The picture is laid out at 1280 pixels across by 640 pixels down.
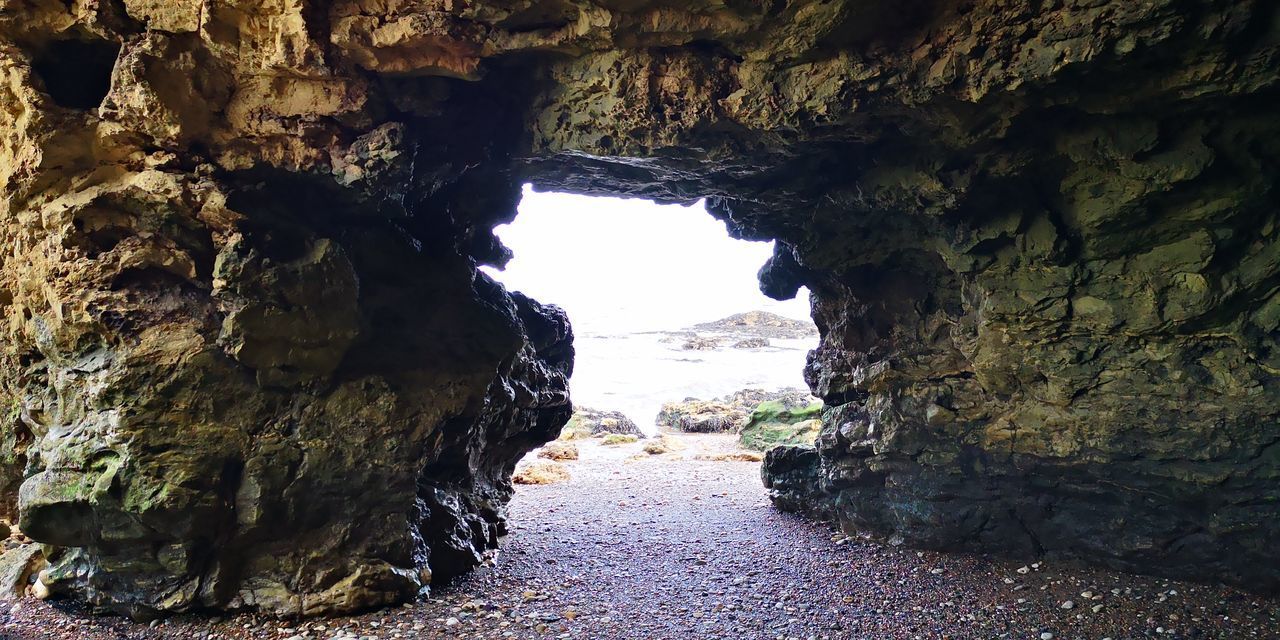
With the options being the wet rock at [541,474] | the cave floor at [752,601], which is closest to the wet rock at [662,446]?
the wet rock at [541,474]

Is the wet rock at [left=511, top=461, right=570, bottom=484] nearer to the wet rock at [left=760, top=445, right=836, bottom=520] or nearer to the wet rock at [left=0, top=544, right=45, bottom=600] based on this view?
the wet rock at [left=760, top=445, right=836, bottom=520]

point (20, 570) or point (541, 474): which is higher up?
point (541, 474)

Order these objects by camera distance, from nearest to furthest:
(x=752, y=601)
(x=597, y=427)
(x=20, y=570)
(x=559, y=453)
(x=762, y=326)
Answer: (x=20, y=570), (x=752, y=601), (x=559, y=453), (x=597, y=427), (x=762, y=326)

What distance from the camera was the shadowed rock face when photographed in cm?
577

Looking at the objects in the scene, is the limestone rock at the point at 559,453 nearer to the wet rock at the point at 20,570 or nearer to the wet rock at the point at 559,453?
the wet rock at the point at 559,453

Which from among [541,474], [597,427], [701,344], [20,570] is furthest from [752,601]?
[701,344]

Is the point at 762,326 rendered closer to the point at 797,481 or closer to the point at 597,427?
the point at 597,427

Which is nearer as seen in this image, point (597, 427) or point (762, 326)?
point (597, 427)

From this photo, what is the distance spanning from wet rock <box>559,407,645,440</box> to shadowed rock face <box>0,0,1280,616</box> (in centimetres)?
1632

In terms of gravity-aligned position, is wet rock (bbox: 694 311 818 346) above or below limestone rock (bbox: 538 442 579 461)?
above

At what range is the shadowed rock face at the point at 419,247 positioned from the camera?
577 centimetres

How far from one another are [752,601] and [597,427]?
17680mm

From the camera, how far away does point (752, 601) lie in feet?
25.0

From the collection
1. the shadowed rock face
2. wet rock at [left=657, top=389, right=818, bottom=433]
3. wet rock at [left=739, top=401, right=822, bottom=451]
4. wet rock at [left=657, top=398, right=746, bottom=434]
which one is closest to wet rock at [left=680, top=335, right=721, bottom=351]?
wet rock at [left=657, top=389, right=818, bottom=433]
